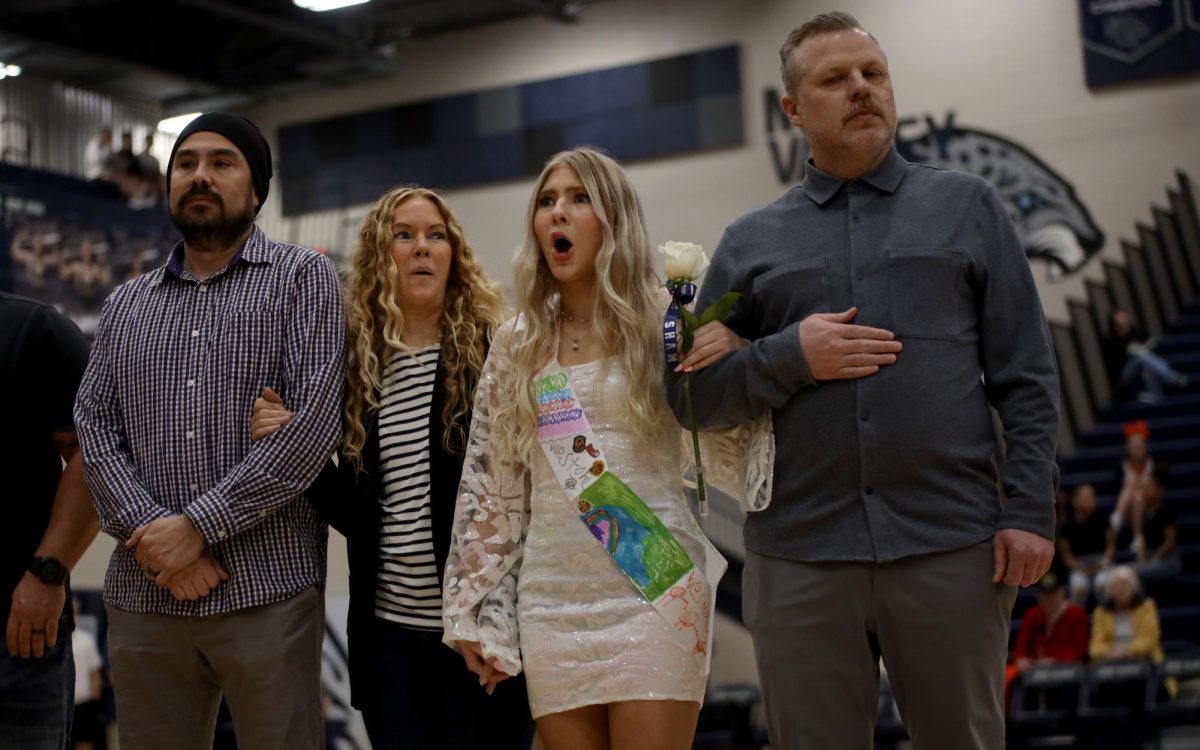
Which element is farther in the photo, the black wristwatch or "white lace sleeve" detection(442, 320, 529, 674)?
the black wristwatch

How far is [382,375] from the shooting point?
3.18 metres

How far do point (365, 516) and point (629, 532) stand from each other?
2.09ft

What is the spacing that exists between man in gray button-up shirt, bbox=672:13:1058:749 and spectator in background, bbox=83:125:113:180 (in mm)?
13652

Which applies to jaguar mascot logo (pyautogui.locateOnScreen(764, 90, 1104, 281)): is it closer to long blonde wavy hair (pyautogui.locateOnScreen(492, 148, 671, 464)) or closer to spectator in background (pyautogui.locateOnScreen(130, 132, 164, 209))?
spectator in background (pyautogui.locateOnScreen(130, 132, 164, 209))

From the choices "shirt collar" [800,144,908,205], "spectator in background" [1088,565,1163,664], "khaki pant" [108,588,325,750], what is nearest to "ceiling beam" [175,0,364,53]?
"spectator in background" [1088,565,1163,664]

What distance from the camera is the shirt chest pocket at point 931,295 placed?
8.39 feet

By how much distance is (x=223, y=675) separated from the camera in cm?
288

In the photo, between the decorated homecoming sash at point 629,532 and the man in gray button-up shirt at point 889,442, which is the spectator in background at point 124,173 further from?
the man in gray button-up shirt at point 889,442

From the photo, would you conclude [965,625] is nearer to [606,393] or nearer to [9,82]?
[606,393]

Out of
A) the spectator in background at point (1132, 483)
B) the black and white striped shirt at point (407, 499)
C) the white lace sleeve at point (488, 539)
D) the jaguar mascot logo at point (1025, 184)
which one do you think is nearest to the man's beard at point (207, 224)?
the black and white striped shirt at point (407, 499)

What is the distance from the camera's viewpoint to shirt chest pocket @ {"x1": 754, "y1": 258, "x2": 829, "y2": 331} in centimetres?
263

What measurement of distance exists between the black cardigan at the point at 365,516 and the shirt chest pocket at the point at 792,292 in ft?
2.48

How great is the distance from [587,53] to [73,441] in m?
12.7

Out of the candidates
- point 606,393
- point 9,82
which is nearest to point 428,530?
point 606,393
